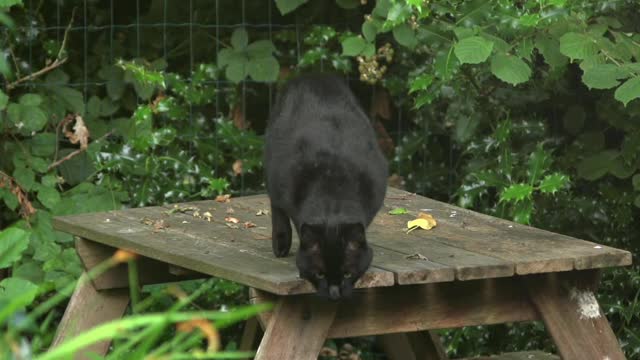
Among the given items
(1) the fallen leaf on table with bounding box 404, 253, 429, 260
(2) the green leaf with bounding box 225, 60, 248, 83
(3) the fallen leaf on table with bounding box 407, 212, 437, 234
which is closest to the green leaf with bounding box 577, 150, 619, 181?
(3) the fallen leaf on table with bounding box 407, 212, 437, 234

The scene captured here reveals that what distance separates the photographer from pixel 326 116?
11.7ft

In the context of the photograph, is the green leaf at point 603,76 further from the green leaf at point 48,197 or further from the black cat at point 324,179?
the green leaf at point 48,197

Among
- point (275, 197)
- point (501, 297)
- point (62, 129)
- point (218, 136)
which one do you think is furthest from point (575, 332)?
point (62, 129)

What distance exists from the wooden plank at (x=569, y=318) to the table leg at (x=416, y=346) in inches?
34.0

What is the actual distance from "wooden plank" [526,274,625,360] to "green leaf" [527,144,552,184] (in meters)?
1.15

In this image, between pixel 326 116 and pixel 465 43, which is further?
pixel 465 43

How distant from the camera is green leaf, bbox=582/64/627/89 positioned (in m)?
4.05

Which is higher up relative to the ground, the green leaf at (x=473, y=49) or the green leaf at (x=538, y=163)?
the green leaf at (x=473, y=49)

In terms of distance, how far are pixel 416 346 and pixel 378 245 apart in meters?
0.84

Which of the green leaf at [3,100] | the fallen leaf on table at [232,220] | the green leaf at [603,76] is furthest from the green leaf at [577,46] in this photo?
the green leaf at [3,100]

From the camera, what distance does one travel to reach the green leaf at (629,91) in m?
3.97

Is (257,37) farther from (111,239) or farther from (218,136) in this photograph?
(111,239)

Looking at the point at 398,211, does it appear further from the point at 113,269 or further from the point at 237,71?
the point at 237,71

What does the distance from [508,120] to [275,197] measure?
164 centimetres
